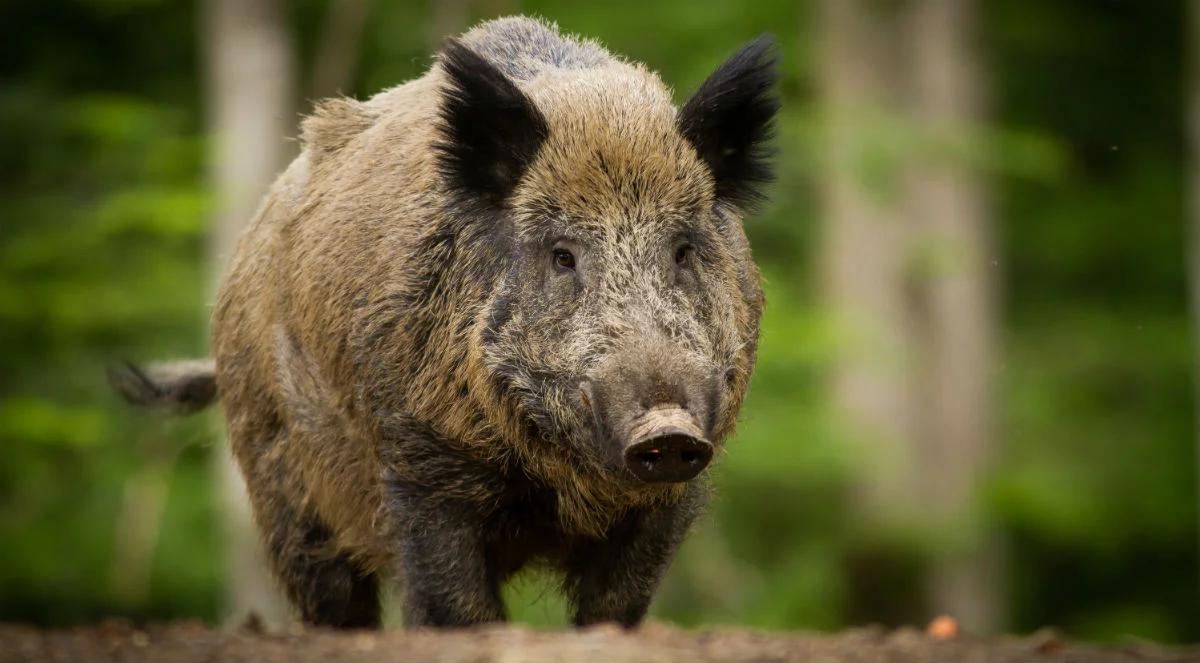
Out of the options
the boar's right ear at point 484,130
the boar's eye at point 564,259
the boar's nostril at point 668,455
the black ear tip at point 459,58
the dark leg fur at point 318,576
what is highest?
the black ear tip at point 459,58

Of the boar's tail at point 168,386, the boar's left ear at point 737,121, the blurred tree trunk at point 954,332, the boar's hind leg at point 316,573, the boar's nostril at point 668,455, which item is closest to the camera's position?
the boar's nostril at point 668,455

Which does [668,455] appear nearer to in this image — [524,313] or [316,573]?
[524,313]

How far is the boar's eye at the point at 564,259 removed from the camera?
5.59m

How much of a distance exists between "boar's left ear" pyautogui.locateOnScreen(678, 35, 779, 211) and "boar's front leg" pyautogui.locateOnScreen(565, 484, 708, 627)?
3.71 feet

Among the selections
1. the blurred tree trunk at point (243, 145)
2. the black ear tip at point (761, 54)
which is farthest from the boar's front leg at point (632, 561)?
the blurred tree trunk at point (243, 145)

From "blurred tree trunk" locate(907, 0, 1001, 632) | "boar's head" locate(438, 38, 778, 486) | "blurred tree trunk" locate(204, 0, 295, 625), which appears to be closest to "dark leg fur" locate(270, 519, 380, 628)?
"boar's head" locate(438, 38, 778, 486)

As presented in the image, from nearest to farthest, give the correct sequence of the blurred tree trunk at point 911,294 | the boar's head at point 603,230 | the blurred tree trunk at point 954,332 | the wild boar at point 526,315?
the boar's head at point 603,230 → the wild boar at point 526,315 → the blurred tree trunk at point 911,294 → the blurred tree trunk at point 954,332

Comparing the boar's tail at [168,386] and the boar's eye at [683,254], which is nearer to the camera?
the boar's eye at [683,254]

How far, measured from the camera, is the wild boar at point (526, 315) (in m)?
5.45

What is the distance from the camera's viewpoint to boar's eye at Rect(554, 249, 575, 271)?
5.59 metres

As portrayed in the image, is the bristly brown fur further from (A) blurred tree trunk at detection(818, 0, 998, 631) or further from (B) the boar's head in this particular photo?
(A) blurred tree trunk at detection(818, 0, 998, 631)

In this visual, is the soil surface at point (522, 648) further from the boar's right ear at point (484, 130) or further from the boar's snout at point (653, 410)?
the boar's right ear at point (484, 130)

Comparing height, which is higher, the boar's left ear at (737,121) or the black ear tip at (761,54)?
the black ear tip at (761,54)

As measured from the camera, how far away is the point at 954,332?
16516 millimetres
